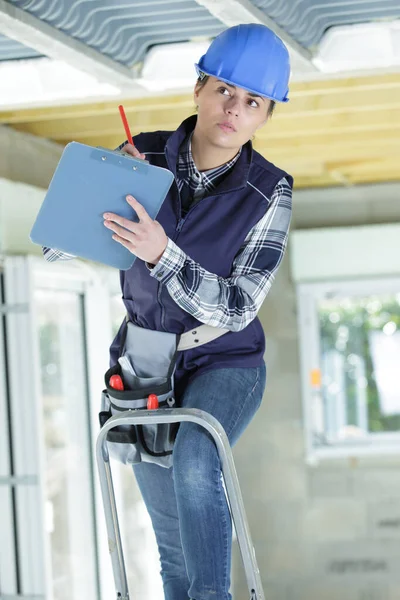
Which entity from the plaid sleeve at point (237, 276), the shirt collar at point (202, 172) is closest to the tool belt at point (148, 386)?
the plaid sleeve at point (237, 276)

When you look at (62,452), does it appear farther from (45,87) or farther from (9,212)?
(45,87)

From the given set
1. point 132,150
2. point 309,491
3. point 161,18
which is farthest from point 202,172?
point 309,491

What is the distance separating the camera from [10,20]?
2.56m

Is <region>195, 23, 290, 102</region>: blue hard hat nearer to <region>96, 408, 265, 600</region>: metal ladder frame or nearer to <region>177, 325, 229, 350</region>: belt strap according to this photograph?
<region>177, 325, 229, 350</region>: belt strap

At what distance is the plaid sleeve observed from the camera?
1861 millimetres

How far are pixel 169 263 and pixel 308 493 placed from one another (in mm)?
5829

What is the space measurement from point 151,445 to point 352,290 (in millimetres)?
5238

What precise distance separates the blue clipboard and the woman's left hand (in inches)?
1.3

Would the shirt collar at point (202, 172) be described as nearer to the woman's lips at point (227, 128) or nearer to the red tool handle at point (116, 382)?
the woman's lips at point (227, 128)

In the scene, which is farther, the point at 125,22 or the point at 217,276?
the point at 125,22

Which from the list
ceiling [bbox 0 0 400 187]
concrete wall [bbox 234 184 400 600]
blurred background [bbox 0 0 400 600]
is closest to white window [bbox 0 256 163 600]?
blurred background [bbox 0 0 400 600]

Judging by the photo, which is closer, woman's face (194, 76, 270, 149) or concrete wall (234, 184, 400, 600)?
woman's face (194, 76, 270, 149)

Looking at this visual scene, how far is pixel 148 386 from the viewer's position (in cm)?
209

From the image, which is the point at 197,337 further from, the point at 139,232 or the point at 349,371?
the point at 349,371
